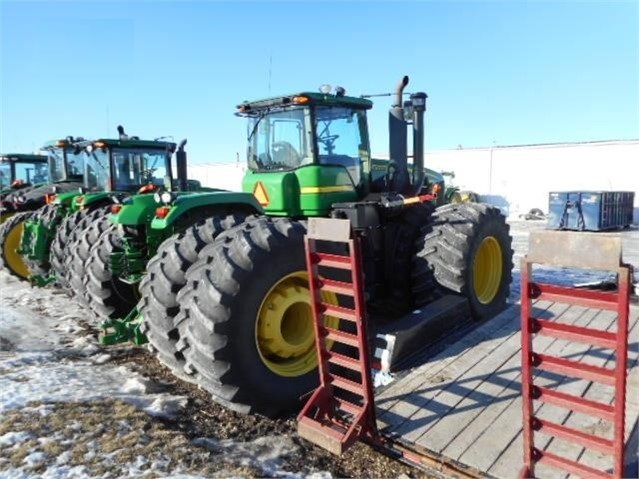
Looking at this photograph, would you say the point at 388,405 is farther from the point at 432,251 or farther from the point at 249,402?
the point at 432,251

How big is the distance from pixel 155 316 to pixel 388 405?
1.85 meters

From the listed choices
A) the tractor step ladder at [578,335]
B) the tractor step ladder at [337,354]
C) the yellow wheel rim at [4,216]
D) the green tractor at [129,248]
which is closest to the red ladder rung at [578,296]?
the tractor step ladder at [578,335]

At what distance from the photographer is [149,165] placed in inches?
366

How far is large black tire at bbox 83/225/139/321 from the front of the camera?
550 centimetres

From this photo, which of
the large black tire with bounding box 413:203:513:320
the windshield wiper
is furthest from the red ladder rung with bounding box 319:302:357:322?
the windshield wiper

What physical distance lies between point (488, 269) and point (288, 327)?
10.0 ft

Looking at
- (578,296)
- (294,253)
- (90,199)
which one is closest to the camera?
(578,296)

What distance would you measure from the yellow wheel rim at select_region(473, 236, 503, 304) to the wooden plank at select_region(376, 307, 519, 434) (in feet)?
2.51

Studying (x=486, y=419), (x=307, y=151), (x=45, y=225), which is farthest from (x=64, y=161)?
(x=486, y=419)

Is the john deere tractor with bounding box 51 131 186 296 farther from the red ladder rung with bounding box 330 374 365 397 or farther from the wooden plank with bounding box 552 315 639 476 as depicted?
the wooden plank with bounding box 552 315 639 476

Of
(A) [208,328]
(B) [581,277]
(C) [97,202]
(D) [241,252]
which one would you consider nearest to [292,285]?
(D) [241,252]

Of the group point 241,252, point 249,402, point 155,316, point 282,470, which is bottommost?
point 282,470

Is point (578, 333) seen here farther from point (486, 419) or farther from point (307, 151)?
point (307, 151)

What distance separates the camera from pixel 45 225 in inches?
321
